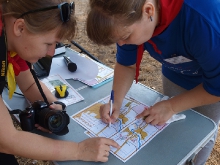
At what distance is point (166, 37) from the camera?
101 cm

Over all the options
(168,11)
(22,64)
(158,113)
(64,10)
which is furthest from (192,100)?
(22,64)

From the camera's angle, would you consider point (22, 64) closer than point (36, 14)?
No

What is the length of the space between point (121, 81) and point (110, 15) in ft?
1.34

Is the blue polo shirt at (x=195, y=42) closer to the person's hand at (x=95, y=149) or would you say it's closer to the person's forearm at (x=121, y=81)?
the person's forearm at (x=121, y=81)

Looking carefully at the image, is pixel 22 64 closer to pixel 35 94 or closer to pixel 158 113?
pixel 35 94

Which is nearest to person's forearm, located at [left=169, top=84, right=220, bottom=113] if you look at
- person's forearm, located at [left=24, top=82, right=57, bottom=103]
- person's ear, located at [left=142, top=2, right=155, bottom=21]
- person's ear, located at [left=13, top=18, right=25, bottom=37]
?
person's ear, located at [left=142, top=2, right=155, bottom=21]

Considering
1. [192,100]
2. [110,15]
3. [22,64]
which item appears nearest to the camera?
[110,15]

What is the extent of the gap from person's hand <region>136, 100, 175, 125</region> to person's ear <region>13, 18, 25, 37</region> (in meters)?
0.53

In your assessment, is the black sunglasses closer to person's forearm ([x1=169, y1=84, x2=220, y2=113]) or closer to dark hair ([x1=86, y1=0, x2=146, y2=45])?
dark hair ([x1=86, y1=0, x2=146, y2=45])

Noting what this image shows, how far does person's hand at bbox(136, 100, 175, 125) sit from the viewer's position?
3.43 ft


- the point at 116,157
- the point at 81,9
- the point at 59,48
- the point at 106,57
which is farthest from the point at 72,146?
the point at 81,9

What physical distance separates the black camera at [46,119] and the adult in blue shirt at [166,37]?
175 mm

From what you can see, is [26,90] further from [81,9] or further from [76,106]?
[81,9]

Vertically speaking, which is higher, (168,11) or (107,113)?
(168,11)
